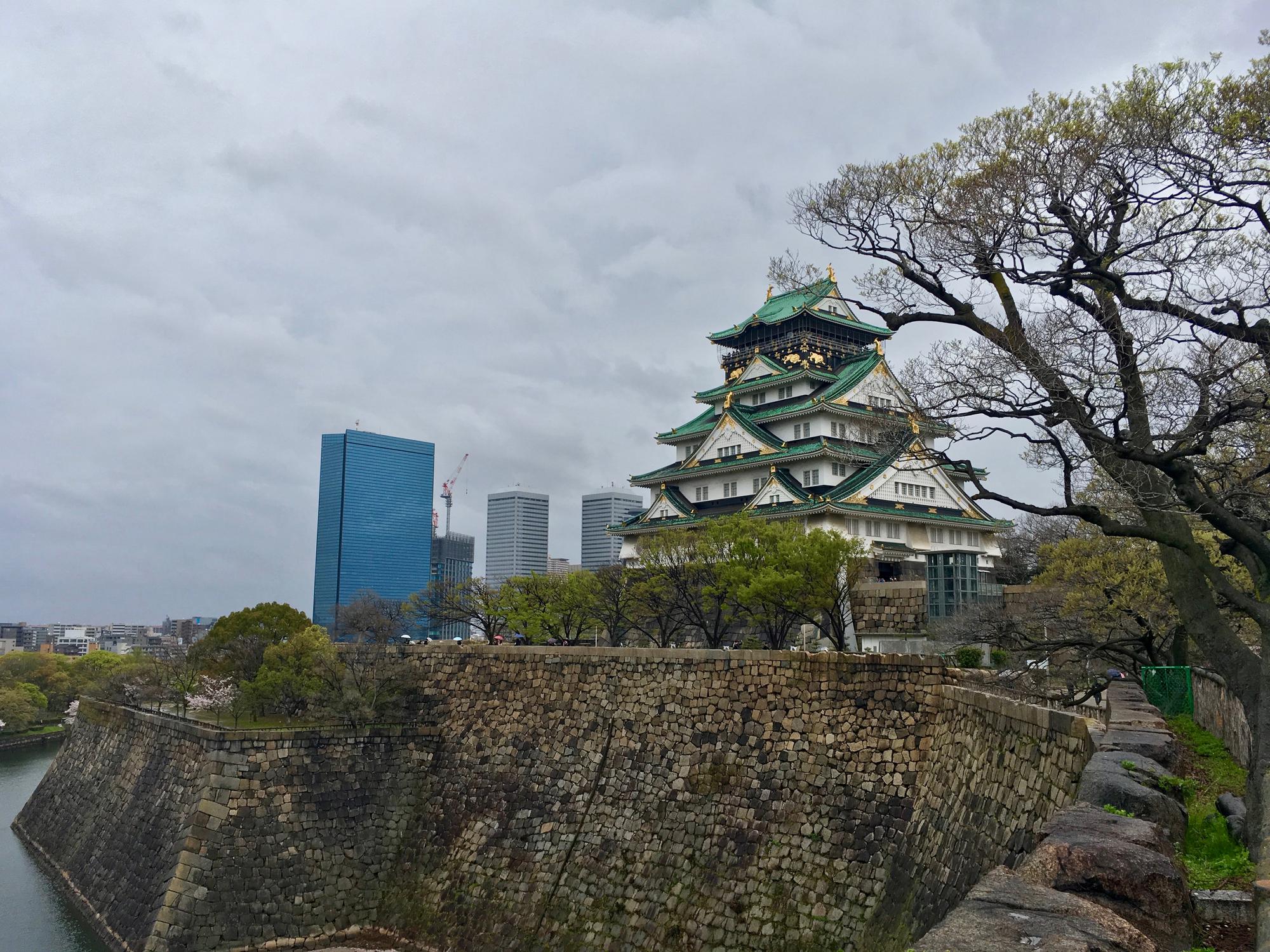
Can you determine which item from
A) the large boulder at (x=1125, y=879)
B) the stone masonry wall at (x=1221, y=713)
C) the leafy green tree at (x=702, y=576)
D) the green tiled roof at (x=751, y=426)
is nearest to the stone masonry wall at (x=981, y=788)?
the stone masonry wall at (x=1221, y=713)

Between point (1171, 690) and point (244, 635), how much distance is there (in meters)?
33.2

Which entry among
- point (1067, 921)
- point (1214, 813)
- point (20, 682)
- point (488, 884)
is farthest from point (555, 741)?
point (20, 682)

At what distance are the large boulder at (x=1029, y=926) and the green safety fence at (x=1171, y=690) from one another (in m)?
15.6

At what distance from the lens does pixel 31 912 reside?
86.0 feet

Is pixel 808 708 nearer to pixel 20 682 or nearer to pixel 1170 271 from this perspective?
pixel 1170 271

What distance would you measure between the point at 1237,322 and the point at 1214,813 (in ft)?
18.0

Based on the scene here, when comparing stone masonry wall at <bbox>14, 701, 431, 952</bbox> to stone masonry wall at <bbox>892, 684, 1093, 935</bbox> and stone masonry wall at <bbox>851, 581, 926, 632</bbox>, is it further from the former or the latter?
stone masonry wall at <bbox>892, 684, 1093, 935</bbox>

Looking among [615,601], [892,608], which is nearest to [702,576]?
[615,601]

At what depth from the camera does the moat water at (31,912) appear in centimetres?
2373

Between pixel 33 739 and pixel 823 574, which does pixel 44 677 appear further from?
pixel 823 574

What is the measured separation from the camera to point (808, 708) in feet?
62.0

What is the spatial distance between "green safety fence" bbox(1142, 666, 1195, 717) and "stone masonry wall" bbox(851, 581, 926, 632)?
215 inches

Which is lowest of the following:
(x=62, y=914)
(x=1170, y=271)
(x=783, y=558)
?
(x=62, y=914)

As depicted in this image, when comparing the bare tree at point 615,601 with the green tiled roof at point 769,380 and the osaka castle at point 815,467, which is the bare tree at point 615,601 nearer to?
the osaka castle at point 815,467
